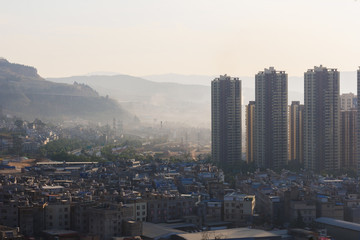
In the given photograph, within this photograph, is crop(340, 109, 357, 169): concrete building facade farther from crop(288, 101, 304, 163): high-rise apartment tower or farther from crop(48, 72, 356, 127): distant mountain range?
crop(48, 72, 356, 127): distant mountain range

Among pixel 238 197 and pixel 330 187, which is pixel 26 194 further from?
pixel 330 187

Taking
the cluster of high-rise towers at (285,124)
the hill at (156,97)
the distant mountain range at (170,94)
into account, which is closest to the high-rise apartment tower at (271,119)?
the cluster of high-rise towers at (285,124)

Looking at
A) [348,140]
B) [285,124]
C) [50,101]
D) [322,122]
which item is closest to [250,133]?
[285,124]

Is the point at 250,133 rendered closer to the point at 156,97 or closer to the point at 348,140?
the point at 348,140

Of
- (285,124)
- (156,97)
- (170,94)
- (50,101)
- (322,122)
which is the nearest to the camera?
(322,122)

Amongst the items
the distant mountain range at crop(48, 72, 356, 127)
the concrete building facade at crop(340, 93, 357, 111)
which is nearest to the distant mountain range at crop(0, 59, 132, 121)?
the distant mountain range at crop(48, 72, 356, 127)

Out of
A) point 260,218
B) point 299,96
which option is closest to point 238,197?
point 260,218
